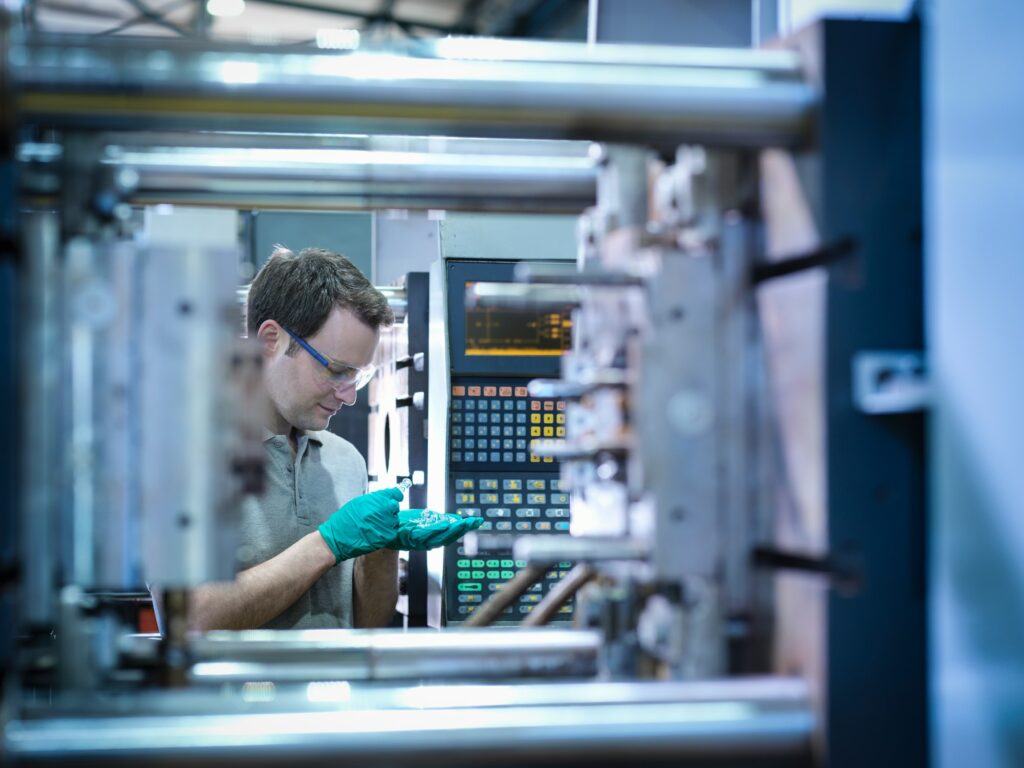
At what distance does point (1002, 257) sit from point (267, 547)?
1.52m

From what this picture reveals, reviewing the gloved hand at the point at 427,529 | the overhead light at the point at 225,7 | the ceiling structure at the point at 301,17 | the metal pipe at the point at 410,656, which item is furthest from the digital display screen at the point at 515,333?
the overhead light at the point at 225,7

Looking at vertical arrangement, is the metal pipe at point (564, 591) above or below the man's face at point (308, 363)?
below

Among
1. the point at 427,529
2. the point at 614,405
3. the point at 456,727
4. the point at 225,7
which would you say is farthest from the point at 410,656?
the point at 225,7

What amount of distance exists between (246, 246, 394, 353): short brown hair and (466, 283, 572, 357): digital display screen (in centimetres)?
18

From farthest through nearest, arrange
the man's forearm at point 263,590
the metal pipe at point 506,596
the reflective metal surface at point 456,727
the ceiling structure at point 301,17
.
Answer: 1. the ceiling structure at point 301,17
2. the man's forearm at point 263,590
3. the metal pipe at point 506,596
4. the reflective metal surface at point 456,727

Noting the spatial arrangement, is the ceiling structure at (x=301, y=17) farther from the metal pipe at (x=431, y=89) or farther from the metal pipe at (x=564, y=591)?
the metal pipe at (x=431, y=89)

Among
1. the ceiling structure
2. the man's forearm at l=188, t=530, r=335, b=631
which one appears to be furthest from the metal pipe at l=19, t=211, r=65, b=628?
the ceiling structure

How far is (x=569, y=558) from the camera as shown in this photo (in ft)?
2.70

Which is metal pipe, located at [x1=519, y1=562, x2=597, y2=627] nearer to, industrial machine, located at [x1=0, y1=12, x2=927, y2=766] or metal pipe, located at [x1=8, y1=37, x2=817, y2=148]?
industrial machine, located at [x1=0, y1=12, x2=927, y2=766]

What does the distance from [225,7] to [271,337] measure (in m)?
4.15

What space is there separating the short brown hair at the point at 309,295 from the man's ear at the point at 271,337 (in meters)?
0.02

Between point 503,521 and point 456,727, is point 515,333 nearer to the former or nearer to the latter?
point 503,521

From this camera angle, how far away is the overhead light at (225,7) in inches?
217

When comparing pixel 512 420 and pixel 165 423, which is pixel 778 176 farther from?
pixel 512 420
